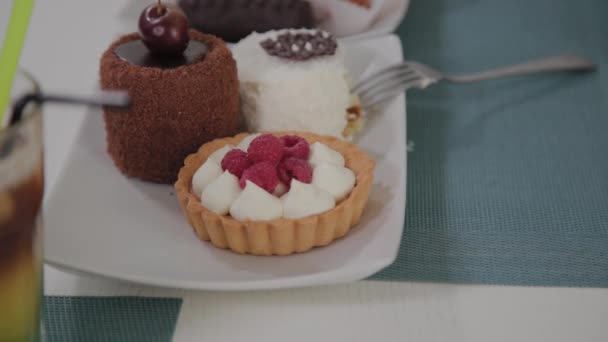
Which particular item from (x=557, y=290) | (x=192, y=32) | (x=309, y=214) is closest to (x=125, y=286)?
(x=309, y=214)

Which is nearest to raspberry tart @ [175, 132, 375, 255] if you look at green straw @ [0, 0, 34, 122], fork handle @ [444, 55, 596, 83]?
green straw @ [0, 0, 34, 122]

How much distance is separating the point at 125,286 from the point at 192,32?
565 mm

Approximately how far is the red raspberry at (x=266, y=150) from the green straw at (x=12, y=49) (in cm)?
46

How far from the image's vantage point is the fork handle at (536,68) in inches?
77.1

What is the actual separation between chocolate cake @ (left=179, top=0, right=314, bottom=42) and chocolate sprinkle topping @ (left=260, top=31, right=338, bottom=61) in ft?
0.89

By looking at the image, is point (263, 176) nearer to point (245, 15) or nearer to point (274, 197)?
point (274, 197)

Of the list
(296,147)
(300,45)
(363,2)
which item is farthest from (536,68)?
(296,147)

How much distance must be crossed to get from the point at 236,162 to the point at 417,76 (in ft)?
2.14

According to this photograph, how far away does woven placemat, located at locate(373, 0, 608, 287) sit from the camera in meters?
1.34

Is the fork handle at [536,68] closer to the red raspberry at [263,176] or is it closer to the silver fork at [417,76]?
the silver fork at [417,76]

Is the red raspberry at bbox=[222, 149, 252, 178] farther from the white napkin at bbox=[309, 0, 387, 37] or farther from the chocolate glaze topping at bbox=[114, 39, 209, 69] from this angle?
the white napkin at bbox=[309, 0, 387, 37]

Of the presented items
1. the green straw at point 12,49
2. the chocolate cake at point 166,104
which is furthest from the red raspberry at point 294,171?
the green straw at point 12,49

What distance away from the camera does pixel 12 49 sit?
3.16ft

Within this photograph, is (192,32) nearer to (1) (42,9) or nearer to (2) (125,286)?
(2) (125,286)
